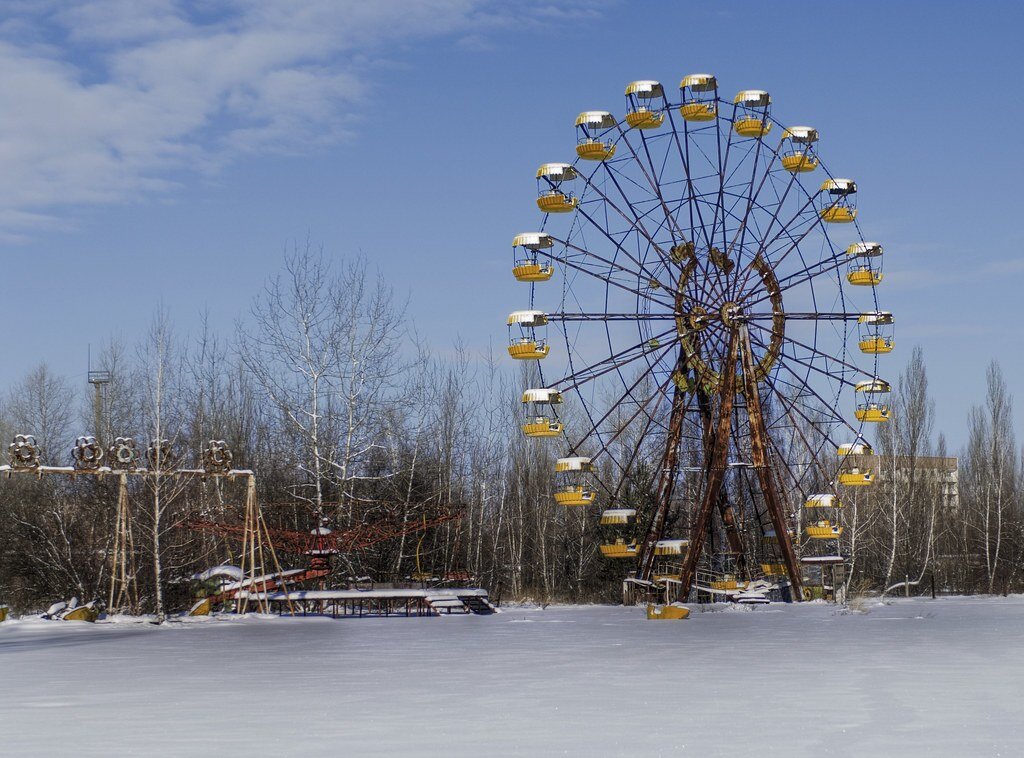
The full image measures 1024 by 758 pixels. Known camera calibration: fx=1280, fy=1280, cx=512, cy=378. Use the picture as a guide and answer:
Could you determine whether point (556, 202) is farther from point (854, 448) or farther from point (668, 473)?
point (854, 448)

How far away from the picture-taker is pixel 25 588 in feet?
115

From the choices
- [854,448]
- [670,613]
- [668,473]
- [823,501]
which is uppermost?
[854,448]

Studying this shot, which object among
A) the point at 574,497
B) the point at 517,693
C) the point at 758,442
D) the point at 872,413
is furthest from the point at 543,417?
the point at 517,693

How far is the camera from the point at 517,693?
41.9 ft

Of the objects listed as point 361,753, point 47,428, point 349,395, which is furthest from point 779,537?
point 47,428

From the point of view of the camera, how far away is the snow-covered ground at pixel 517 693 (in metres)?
9.49

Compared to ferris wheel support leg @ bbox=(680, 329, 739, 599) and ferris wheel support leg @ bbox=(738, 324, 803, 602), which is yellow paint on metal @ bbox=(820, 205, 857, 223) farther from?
ferris wheel support leg @ bbox=(680, 329, 739, 599)

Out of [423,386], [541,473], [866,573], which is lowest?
[866,573]

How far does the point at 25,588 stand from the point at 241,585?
808 cm

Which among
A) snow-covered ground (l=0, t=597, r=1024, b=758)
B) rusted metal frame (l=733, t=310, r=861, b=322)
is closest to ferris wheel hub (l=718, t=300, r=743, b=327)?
rusted metal frame (l=733, t=310, r=861, b=322)

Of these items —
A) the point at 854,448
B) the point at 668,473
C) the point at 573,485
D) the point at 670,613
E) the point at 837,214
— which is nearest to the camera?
the point at 670,613

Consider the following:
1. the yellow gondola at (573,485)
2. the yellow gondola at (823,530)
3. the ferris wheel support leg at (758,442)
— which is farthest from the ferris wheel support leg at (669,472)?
the yellow gondola at (823,530)

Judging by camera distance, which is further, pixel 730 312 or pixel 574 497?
pixel 730 312

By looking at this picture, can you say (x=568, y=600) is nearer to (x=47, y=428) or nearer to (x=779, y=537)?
(x=779, y=537)
